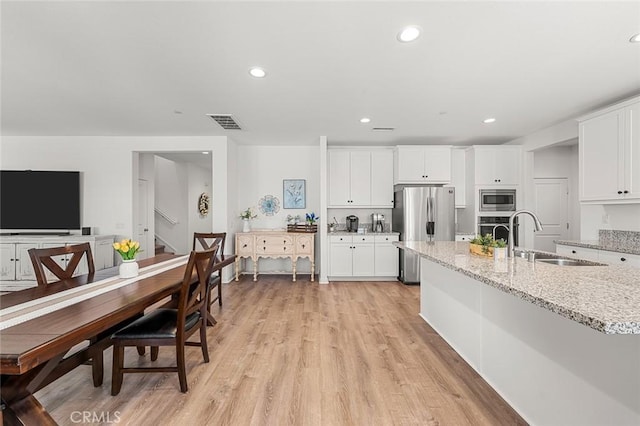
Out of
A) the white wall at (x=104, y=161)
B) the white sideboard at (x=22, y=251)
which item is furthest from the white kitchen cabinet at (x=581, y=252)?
the white sideboard at (x=22, y=251)

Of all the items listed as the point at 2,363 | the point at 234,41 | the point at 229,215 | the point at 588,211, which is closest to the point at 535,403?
the point at 2,363

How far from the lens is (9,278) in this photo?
436 centimetres

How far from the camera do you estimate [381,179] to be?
5.25 m

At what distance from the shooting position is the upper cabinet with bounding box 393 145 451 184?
16.5ft

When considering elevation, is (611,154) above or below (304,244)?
above

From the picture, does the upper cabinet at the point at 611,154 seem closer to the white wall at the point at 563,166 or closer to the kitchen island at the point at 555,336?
the white wall at the point at 563,166

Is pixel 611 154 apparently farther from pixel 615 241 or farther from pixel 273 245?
pixel 273 245

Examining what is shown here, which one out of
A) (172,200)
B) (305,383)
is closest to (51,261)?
(305,383)

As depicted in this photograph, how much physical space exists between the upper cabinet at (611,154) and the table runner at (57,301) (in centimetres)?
484

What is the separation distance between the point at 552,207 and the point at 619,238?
1.85m

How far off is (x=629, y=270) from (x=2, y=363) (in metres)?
3.13

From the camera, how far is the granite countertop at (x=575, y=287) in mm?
935

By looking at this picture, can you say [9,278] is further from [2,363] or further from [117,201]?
[2,363]

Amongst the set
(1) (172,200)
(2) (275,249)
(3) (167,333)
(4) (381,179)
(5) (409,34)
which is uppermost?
(5) (409,34)
